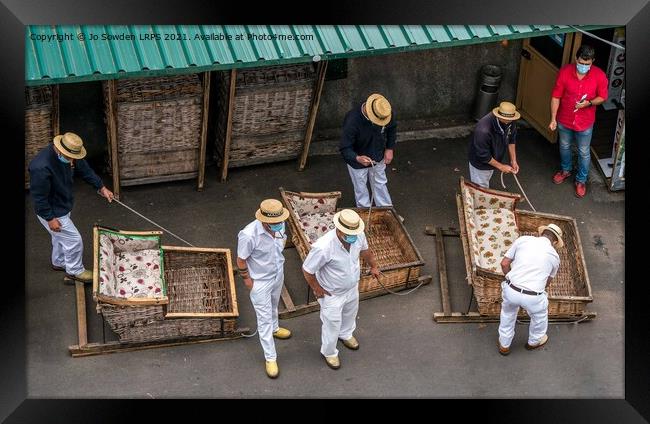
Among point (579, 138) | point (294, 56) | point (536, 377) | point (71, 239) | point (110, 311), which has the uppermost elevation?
point (294, 56)

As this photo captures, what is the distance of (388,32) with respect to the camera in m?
12.5

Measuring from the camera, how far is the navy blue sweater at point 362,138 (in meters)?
12.5

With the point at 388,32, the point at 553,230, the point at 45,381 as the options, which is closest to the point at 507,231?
the point at 553,230

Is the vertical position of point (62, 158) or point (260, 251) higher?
point (62, 158)

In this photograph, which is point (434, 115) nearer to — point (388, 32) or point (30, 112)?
point (388, 32)

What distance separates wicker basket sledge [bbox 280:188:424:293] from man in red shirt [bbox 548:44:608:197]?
102 inches

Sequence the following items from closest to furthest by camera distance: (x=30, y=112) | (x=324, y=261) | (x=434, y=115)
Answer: (x=324, y=261) < (x=30, y=112) < (x=434, y=115)

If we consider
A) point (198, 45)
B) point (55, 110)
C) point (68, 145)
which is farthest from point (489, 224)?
point (55, 110)

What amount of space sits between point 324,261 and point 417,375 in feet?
6.09

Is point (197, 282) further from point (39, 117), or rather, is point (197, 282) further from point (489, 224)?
point (489, 224)

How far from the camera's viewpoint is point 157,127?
13.0m

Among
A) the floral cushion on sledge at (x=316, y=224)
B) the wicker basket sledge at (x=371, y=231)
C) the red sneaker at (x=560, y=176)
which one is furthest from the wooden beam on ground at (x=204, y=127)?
the red sneaker at (x=560, y=176)

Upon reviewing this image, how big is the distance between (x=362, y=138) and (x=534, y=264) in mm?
2813

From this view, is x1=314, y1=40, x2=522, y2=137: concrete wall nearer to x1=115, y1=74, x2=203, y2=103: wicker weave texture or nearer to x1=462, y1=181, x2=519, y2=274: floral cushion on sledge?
x1=115, y1=74, x2=203, y2=103: wicker weave texture
